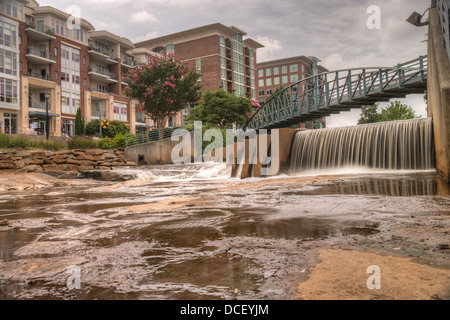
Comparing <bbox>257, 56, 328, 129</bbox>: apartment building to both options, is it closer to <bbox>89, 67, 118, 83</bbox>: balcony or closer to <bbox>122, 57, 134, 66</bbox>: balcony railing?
<bbox>122, 57, 134, 66</bbox>: balcony railing

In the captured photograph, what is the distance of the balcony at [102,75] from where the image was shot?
47.8 m

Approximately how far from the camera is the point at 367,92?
32.2 m

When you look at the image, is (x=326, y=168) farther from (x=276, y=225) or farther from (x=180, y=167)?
(x=276, y=225)

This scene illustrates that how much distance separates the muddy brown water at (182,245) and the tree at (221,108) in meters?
36.9

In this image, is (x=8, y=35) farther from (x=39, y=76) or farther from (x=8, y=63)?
(x=39, y=76)

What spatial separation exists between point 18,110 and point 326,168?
116ft

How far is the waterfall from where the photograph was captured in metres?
13.5

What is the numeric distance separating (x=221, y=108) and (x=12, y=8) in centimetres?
2569

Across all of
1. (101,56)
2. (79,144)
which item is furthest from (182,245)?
(101,56)

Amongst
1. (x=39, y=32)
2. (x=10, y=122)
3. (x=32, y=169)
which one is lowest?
(x=32, y=169)

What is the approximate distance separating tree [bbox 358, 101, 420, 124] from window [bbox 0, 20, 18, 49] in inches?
1873

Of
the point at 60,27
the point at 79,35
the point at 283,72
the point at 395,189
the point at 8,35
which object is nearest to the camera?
the point at 395,189

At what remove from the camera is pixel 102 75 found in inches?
1896
